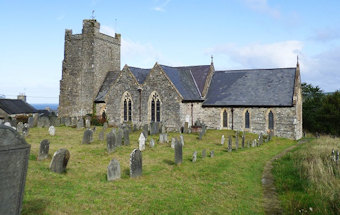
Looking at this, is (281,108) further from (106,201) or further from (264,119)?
(106,201)

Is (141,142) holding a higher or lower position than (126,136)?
lower

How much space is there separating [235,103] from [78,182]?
22807 mm

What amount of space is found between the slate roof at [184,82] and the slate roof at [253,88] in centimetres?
171

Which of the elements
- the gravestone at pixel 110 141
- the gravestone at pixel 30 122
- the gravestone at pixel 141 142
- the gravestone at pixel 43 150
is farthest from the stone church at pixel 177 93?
the gravestone at pixel 43 150

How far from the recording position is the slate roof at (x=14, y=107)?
50.9 metres

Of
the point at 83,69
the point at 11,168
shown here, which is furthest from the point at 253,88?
the point at 11,168

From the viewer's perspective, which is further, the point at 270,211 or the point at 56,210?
the point at 270,211

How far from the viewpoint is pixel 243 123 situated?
30625 millimetres

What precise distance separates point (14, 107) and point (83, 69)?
83.0ft

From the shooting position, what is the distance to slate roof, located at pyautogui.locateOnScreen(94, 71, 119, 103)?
36.2m

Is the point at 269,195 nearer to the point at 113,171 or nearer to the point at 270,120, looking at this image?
the point at 113,171

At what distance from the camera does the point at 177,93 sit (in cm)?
3003

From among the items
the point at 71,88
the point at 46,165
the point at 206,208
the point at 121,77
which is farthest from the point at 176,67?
the point at 206,208

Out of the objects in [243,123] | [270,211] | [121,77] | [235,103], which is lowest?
[270,211]
